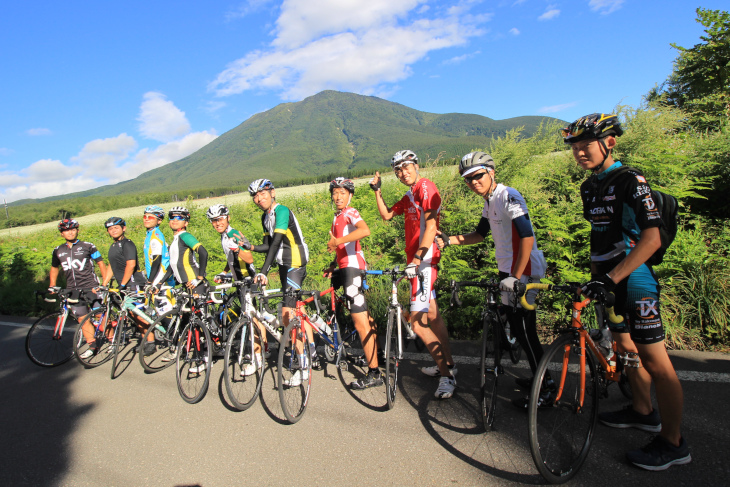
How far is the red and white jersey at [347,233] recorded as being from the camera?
13.6 feet

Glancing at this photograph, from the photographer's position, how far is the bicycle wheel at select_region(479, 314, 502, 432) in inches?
119

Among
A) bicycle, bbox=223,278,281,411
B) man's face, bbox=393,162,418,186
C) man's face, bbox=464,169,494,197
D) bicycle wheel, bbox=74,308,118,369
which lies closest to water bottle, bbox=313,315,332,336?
bicycle, bbox=223,278,281,411

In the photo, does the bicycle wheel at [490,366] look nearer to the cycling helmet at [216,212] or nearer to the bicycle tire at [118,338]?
the cycling helmet at [216,212]

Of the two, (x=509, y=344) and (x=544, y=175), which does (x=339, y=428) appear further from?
(x=544, y=175)

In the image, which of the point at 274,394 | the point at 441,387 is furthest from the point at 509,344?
the point at 274,394

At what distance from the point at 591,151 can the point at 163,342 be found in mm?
5908

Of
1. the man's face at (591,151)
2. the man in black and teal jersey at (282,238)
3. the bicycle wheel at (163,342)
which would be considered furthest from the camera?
the bicycle wheel at (163,342)

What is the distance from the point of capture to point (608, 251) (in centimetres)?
276

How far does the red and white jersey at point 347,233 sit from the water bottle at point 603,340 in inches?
92.7

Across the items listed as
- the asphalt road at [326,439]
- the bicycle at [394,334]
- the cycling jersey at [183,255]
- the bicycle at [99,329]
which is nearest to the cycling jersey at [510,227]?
the bicycle at [394,334]

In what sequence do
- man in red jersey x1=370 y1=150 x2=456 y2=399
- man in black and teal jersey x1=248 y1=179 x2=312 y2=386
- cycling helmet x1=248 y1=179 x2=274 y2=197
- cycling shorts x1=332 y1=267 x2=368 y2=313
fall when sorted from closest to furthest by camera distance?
man in red jersey x1=370 y1=150 x2=456 y2=399 < cycling shorts x1=332 y1=267 x2=368 y2=313 < man in black and teal jersey x1=248 y1=179 x2=312 y2=386 < cycling helmet x1=248 y1=179 x2=274 y2=197

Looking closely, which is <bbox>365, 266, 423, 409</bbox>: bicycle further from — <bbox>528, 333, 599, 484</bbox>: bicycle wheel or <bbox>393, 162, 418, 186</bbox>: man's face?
<bbox>528, 333, 599, 484</bbox>: bicycle wheel

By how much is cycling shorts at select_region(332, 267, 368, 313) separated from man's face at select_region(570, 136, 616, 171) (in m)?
2.40

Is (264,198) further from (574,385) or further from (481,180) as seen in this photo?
(574,385)
